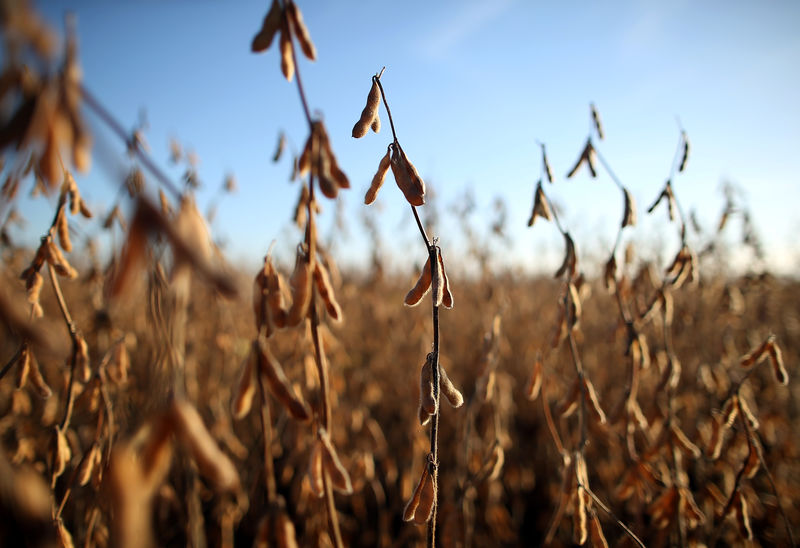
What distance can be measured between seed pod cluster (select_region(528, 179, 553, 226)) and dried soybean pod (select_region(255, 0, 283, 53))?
0.87 m

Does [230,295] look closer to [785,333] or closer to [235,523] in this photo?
[235,523]

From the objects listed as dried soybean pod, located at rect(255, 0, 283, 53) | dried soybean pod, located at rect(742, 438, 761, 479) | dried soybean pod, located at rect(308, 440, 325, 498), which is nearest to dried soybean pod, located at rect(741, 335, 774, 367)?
dried soybean pod, located at rect(742, 438, 761, 479)

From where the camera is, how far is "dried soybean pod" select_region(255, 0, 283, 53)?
2.46 ft

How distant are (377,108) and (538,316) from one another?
3.84m

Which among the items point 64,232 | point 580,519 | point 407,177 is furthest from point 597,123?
point 64,232

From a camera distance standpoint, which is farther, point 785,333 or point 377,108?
point 785,333

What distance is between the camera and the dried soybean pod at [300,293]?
0.77 meters

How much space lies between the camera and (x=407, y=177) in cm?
83

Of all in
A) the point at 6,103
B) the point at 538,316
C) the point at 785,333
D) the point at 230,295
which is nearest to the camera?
the point at 230,295

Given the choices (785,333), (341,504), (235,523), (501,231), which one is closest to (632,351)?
(501,231)

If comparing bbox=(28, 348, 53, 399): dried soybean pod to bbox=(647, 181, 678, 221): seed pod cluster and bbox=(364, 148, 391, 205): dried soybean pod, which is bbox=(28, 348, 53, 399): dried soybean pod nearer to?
bbox=(364, 148, 391, 205): dried soybean pod

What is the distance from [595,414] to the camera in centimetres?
125

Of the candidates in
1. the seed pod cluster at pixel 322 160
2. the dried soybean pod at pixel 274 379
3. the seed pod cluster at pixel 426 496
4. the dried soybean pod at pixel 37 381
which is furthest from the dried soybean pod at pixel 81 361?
the seed pod cluster at pixel 426 496

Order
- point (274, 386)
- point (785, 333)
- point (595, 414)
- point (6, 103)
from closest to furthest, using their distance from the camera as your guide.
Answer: point (6, 103)
point (274, 386)
point (595, 414)
point (785, 333)
